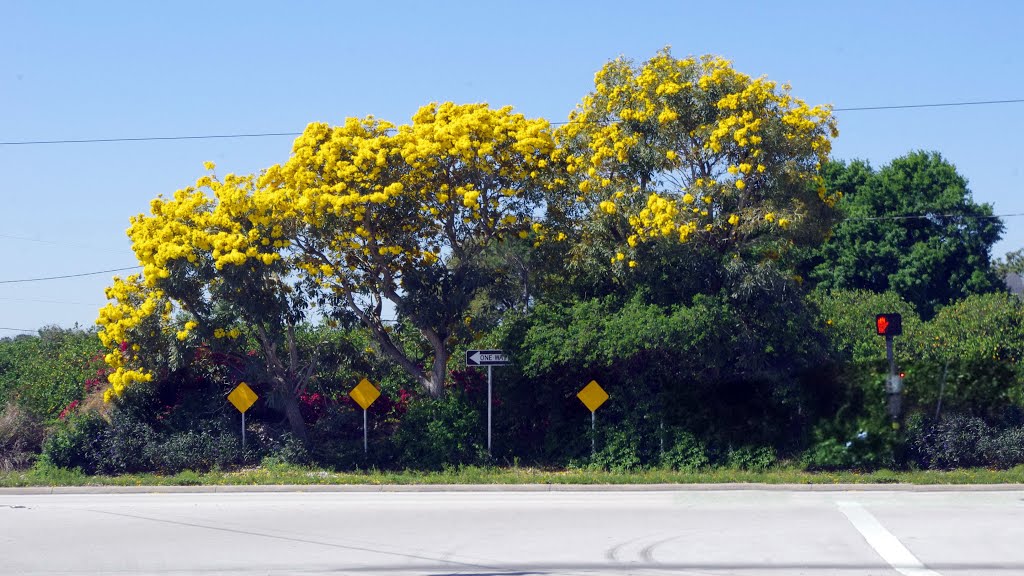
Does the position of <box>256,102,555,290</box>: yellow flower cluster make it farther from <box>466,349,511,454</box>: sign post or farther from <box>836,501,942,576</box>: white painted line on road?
<box>836,501,942,576</box>: white painted line on road

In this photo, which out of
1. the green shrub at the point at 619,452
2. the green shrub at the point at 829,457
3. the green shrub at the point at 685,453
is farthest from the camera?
the green shrub at the point at 619,452

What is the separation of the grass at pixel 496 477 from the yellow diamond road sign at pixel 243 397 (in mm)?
1347

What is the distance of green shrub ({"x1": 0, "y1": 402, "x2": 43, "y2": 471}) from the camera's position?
78.5ft

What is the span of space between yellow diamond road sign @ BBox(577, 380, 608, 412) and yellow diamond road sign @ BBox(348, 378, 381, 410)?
4428 mm

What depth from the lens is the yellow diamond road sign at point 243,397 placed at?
2280 cm

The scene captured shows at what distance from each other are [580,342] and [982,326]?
1413 cm

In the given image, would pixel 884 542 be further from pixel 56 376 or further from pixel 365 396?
pixel 56 376

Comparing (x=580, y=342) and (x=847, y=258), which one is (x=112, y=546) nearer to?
(x=580, y=342)

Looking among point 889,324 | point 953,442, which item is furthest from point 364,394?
point 953,442

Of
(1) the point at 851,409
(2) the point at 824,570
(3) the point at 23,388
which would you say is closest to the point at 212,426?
(3) the point at 23,388

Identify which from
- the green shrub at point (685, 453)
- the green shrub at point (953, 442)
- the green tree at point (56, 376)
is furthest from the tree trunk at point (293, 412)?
the green shrub at point (953, 442)

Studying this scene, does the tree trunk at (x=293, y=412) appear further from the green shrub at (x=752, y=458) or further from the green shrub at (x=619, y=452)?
the green shrub at (x=752, y=458)

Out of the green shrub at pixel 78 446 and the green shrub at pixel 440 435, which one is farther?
the green shrub at pixel 78 446

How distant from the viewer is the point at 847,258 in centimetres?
4519
